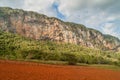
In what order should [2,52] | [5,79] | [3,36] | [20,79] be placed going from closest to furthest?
[5,79] → [20,79] → [2,52] → [3,36]

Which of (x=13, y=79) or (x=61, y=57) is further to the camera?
(x=61, y=57)

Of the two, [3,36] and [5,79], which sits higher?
[3,36]

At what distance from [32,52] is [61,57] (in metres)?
16.3

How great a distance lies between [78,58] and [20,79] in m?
102

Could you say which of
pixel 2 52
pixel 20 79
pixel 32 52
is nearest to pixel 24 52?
pixel 32 52

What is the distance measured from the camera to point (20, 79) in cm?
2500

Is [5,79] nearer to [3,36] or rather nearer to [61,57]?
[61,57]

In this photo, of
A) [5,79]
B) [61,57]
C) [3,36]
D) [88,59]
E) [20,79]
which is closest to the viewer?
[5,79]

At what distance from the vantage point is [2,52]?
110312 millimetres

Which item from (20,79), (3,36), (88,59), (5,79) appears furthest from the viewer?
(3,36)

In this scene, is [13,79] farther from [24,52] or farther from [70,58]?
[70,58]

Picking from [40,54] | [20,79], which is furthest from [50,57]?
[20,79]

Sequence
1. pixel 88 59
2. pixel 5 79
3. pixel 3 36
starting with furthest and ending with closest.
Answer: pixel 3 36, pixel 88 59, pixel 5 79

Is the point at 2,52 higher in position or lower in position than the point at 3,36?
lower
